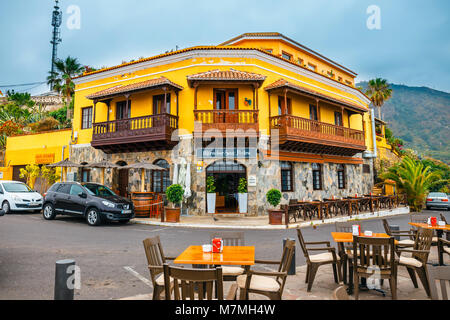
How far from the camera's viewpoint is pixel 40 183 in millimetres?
22156

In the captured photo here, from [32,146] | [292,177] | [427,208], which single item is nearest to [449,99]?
[427,208]

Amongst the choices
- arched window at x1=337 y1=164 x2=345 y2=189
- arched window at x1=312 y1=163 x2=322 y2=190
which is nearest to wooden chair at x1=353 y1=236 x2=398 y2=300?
arched window at x1=312 y1=163 x2=322 y2=190

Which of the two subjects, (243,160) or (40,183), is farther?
(40,183)

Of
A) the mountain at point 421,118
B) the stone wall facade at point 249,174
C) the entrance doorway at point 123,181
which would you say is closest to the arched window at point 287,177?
the stone wall facade at point 249,174

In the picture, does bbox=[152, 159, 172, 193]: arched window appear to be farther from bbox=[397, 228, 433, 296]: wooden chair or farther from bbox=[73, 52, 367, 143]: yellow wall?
bbox=[397, 228, 433, 296]: wooden chair

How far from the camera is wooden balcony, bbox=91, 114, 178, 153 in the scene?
15219mm

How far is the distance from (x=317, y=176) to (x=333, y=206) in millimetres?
3549

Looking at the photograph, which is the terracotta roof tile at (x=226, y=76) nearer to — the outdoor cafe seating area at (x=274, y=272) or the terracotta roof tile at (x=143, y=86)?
the terracotta roof tile at (x=143, y=86)

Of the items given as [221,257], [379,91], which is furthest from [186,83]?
[379,91]

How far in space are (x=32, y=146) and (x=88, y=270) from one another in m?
22.2

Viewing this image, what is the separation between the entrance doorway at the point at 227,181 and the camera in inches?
600

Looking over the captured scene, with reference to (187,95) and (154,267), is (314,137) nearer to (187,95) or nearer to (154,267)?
(187,95)
